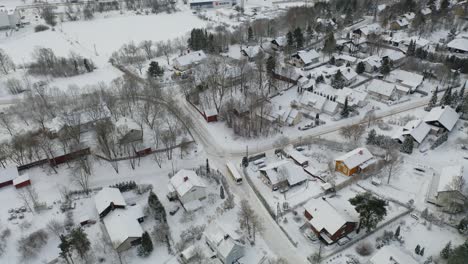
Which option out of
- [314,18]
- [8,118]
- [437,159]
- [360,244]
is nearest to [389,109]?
[437,159]

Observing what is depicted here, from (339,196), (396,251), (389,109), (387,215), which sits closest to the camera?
(396,251)

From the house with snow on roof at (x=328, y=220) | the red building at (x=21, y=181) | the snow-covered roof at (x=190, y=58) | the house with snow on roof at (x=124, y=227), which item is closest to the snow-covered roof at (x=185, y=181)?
the house with snow on roof at (x=124, y=227)

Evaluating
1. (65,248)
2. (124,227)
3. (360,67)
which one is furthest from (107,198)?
(360,67)

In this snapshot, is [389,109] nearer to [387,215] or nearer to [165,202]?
[387,215]

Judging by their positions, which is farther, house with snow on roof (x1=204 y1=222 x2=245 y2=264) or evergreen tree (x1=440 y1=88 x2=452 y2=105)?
evergreen tree (x1=440 y1=88 x2=452 y2=105)

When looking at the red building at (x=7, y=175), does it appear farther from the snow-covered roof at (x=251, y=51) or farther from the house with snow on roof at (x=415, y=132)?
the house with snow on roof at (x=415, y=132)

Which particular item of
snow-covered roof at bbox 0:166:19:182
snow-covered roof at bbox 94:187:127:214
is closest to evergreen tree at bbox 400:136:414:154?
snow-covered roof at bbox 94:187:127:214

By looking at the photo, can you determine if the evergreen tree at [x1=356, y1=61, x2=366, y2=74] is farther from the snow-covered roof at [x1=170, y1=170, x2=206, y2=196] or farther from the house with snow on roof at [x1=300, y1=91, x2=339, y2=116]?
the snow-covered roof at [x1=170, y1=170, x2=206, y2=196]
